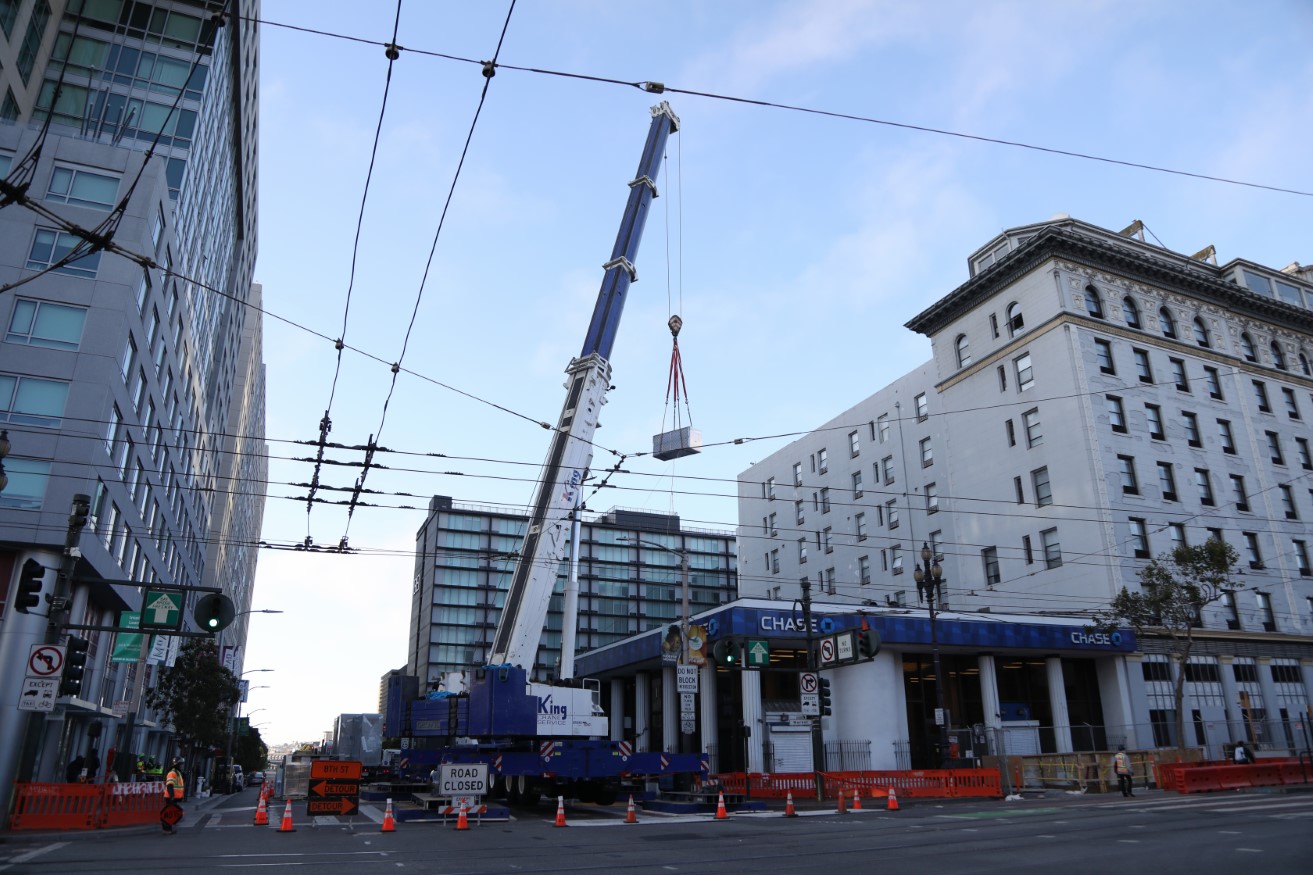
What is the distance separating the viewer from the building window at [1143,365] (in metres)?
48.3

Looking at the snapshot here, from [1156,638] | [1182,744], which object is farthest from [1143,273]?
[1182,744]

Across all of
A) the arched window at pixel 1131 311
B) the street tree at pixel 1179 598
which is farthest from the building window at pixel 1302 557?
the arched window at pixel 1131 311

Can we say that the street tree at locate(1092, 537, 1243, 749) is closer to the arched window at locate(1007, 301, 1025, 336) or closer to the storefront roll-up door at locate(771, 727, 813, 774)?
the storefront roll-up door at locate(771, 727, 813, 774)

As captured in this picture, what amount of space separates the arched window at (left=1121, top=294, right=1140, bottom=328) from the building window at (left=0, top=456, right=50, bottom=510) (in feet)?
169

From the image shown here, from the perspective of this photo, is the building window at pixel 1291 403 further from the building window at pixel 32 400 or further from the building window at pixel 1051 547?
the building window at pixel 32 400

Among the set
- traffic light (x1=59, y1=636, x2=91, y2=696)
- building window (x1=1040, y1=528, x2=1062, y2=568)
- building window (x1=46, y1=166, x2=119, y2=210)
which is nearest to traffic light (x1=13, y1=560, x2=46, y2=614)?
traffic light (x1=59, y1=636, x2=91, y2=696)

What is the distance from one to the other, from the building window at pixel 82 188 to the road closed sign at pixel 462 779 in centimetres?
2503

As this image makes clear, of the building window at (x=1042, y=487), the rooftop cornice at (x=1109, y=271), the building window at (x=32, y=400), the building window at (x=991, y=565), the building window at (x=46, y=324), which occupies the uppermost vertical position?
the rooftop cornice at (x=1109, y=271)

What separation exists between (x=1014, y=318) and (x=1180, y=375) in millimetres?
9866

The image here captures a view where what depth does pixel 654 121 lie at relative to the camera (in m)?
32.7

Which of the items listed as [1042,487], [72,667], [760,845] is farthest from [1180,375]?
[72,667]

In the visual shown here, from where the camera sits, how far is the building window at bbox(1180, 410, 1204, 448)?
160 ft

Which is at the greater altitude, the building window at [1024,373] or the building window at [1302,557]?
the building window at [1024,373]

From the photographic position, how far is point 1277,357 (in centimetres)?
5500
